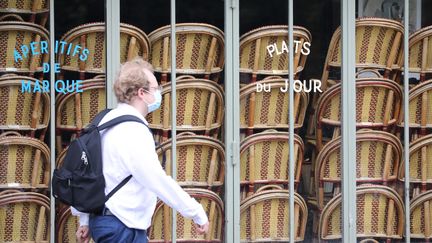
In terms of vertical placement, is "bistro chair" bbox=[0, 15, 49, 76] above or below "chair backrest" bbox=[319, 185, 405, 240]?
above

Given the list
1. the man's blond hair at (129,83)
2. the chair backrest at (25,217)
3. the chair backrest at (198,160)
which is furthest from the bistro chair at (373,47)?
the man's blond hair at (129,83)

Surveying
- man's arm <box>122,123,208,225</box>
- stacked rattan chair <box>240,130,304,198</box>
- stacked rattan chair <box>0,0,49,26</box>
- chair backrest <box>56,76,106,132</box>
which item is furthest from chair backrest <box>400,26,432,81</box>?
man's arm <box>122,123,208,225</box>

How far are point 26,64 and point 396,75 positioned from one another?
2602 millimetres

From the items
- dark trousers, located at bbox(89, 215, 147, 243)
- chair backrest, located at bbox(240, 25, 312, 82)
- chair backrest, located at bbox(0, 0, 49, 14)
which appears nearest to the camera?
dark trousers, located at bbox(89, 215, 147, 243)

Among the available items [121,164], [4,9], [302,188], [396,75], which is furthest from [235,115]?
[121,164]

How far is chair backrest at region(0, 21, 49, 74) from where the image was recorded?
20.7ft

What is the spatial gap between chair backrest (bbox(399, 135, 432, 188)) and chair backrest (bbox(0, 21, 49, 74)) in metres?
2.69

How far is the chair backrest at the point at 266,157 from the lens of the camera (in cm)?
671

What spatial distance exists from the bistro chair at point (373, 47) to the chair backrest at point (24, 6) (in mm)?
1990


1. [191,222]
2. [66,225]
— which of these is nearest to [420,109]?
[191,222]

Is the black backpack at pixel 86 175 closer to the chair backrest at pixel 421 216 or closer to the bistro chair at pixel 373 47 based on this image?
the bistro chair at pixel 373 47

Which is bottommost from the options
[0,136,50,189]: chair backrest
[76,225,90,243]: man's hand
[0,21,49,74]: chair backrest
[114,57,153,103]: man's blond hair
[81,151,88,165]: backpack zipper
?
[76,225,90,243]: man's hand

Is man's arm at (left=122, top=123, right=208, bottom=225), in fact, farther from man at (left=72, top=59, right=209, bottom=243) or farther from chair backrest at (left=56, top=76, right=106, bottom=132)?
chair backrest at (left=56, top=76, right=106, bottom=132)

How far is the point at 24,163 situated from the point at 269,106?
5.63 feet
